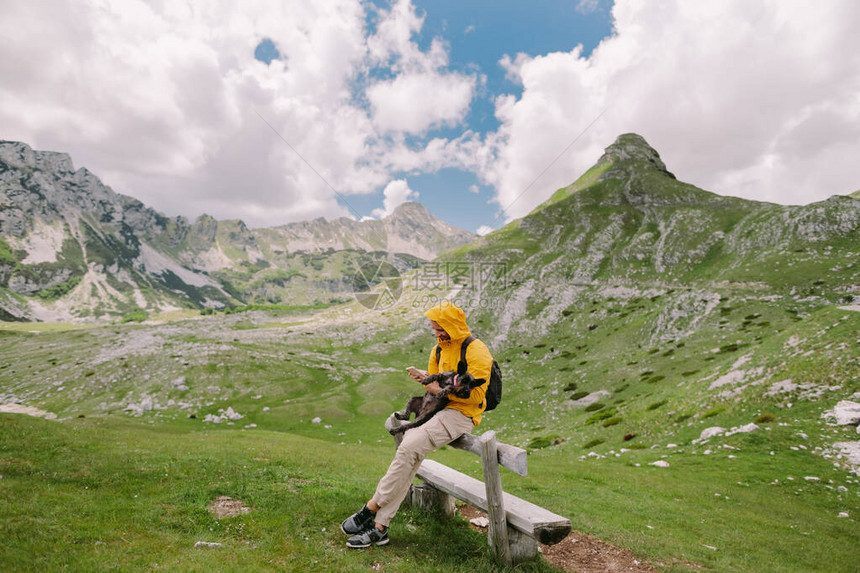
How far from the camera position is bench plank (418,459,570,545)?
8.11m

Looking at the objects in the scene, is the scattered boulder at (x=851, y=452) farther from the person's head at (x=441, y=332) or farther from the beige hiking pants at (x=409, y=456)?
the person's head at (x=441, y=332)

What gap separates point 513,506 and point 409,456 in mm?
2842

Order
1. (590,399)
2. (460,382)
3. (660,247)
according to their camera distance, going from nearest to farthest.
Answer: (460,382)
(590,399)
(660,247)

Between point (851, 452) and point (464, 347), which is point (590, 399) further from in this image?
point (464, 347)

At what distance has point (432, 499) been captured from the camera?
11531 millimetres

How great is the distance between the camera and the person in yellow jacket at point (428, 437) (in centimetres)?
904

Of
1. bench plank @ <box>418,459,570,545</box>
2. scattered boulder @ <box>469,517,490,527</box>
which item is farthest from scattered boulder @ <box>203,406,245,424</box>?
scattered boulder @ <box>469,517,490,527</box>

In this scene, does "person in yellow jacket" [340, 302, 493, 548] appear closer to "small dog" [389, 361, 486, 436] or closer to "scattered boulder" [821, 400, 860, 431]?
"small dog" [389, 361, 486, 436]

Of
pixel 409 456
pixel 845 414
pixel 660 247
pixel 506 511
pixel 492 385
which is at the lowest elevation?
pixel 506 511

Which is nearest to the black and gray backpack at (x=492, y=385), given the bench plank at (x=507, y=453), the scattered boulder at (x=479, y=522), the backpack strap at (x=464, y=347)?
the backpack strap at (x=464, y=347)

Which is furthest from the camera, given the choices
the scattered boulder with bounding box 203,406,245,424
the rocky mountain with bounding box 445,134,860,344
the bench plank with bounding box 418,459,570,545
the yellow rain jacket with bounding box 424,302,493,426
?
the rocky mountain with bounding box 445,134,860,344

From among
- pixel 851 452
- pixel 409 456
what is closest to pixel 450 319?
pixel 409 456

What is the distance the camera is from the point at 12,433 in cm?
1695

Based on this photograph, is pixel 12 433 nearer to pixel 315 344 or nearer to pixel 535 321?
pixel 535 321
